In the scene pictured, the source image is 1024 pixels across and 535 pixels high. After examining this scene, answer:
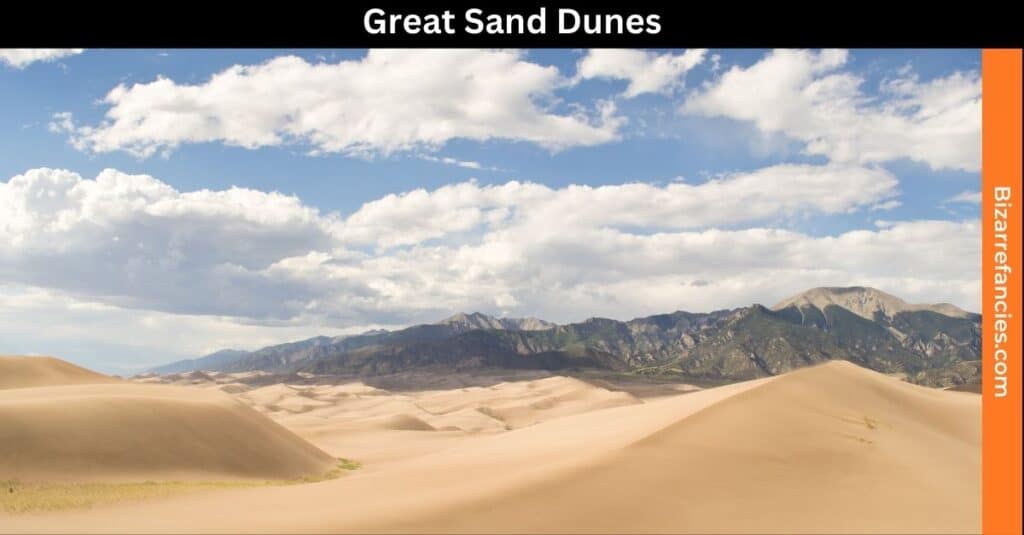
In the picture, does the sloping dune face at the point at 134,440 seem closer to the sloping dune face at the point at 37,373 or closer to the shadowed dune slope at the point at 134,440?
the shadowed dune slope at the point at 134,440

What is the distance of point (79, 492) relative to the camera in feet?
97.6

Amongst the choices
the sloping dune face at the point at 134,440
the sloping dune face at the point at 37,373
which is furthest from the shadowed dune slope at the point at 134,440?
the sloping dune face at the point at 37,373

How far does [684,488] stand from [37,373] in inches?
2718

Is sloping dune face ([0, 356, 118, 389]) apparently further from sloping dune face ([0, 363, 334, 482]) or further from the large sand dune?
the large sand dune

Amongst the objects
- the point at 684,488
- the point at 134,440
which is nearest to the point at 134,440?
the point at 134,440

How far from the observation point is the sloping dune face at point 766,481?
16.2m

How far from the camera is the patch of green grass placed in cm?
2553

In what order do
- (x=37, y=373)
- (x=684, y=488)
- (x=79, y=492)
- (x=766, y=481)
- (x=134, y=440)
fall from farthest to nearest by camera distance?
(x=37, y=373) → (x=134, y=440) → (x=79, y=492) → (x=766, y=481) → (x=684, y=488)

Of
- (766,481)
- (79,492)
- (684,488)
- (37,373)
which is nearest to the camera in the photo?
(684,488)

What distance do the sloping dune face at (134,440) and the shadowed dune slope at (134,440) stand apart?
4 centimetres

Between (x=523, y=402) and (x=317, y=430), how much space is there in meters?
61.2

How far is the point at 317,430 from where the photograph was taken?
89125 mm

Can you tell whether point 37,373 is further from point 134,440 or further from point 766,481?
point 766,481
